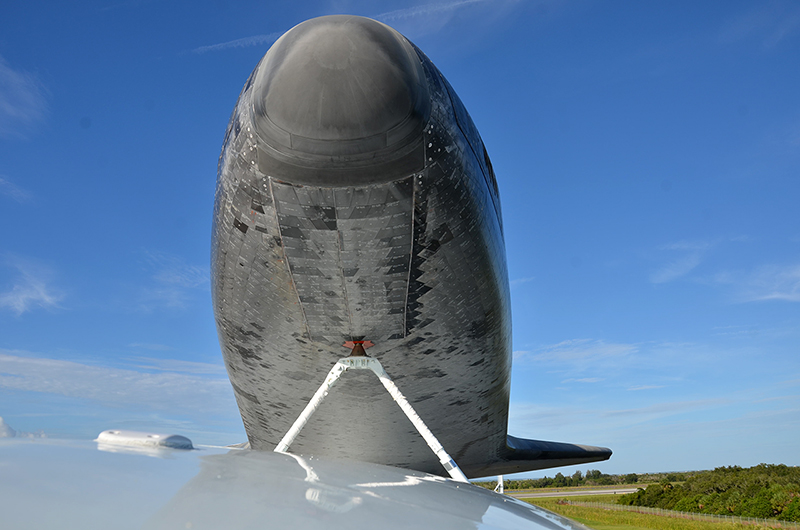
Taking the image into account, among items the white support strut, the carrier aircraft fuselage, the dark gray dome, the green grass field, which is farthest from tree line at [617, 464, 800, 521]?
the dark gray dome

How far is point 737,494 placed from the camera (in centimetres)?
3378

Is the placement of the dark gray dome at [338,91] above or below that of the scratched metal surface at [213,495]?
above

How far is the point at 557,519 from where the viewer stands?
255cm

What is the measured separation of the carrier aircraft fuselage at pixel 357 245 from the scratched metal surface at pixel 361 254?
2 cm

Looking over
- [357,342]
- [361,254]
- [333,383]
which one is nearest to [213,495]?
[361,254]

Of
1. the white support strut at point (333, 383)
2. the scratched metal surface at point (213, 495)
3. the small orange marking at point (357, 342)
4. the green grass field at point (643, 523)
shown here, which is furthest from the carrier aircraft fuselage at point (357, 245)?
the green grass field at point (643, 523)

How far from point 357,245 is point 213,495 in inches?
130

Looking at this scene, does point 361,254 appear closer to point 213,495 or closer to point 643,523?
point 213,495

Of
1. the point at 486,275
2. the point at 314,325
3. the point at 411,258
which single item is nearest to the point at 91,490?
the point at 411,258

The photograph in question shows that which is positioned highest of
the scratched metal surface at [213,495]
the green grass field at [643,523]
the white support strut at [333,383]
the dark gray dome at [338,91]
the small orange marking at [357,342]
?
the dark gray dome at [338,91]

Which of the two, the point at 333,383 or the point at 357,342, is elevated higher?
the point at 357,342

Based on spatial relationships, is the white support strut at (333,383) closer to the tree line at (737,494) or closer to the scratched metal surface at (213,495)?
the scratched metal surface at (213,495)

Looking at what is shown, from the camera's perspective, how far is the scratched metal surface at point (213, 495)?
4.54ft

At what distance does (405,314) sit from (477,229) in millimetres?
1307
